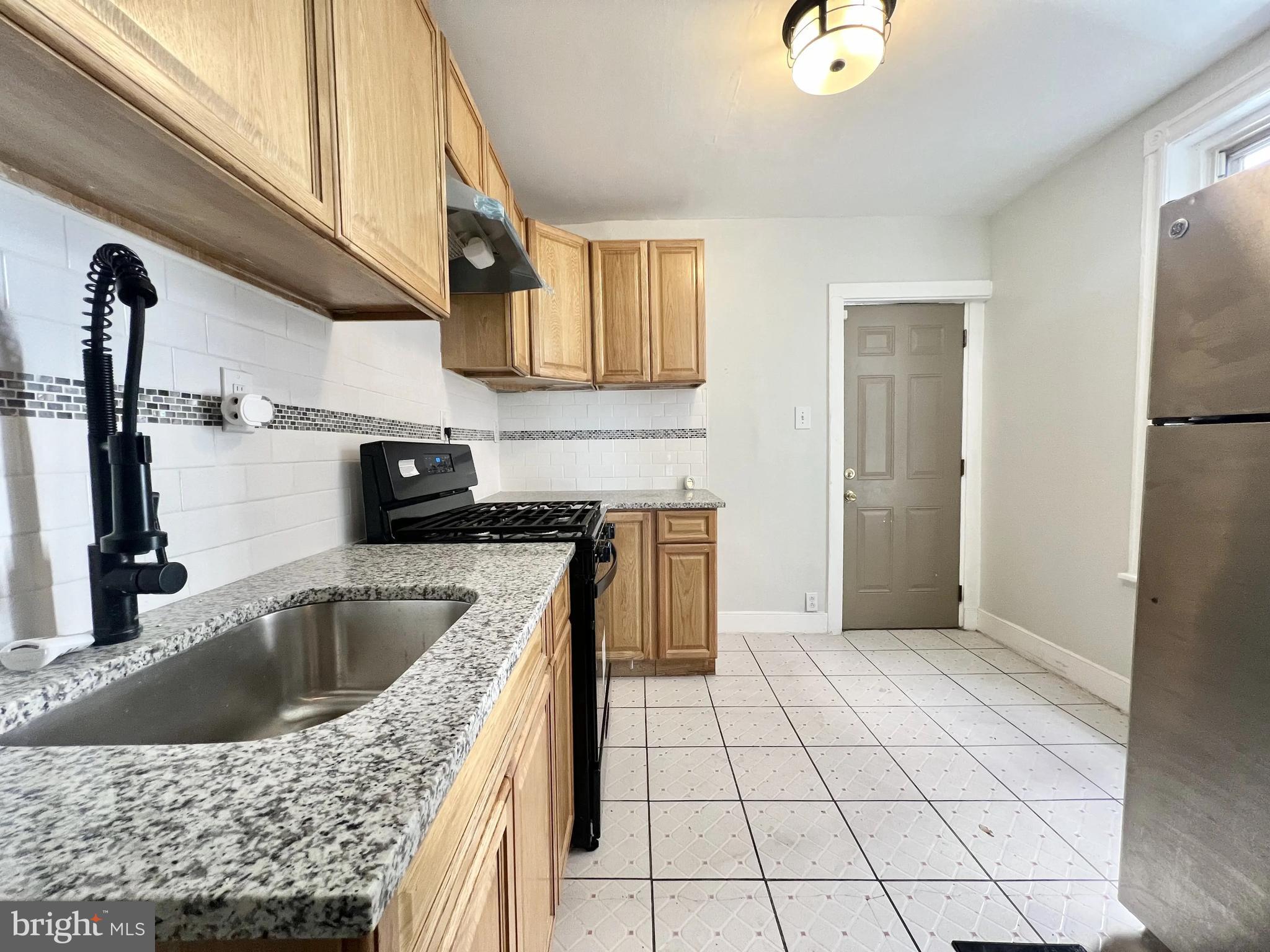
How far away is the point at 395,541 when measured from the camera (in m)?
1.41

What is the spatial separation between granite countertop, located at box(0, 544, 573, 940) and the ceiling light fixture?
1869mm

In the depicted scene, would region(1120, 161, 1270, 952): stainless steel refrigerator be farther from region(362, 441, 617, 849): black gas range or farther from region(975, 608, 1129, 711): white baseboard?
region(362, 441, 617, 849): black gas range

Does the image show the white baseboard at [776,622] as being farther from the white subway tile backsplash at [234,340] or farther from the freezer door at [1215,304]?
the white subway tile backsplash at [234,340]

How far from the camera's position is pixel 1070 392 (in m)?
2.35

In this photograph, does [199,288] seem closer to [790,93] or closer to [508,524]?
[508,524]

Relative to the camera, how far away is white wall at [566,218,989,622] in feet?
9.50

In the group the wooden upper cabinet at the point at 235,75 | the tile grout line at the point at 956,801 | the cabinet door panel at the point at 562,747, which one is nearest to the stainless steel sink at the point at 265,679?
the cabinet door panel at the point at 562,747

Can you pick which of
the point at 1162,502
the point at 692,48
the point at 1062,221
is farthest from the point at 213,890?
the point at 1062,221

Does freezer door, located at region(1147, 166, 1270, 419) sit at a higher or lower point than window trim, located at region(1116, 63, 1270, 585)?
lower

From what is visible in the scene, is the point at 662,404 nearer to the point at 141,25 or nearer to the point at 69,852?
the point at 141,25

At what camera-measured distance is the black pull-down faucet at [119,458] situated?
2.11 ft

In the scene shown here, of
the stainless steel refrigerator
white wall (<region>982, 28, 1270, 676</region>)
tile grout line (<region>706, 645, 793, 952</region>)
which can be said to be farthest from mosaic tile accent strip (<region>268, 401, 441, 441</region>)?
white wall (<region>982, 28, 1270, 676</region>)

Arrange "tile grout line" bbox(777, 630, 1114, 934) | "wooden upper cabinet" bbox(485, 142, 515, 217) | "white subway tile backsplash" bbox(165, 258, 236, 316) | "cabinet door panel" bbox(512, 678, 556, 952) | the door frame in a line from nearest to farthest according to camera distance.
→ "cabinet door panel" bbox(512, 678, 556, 952) < "white subway tile backsplash" bbox(165, 258, 236, 316) < "tile grout line" bbox(777, 630, 1114, 934) < "wooden upper cabinet" bbox(485, 142, 515, 217) < the door frame

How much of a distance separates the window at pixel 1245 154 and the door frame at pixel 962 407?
1041 mm
